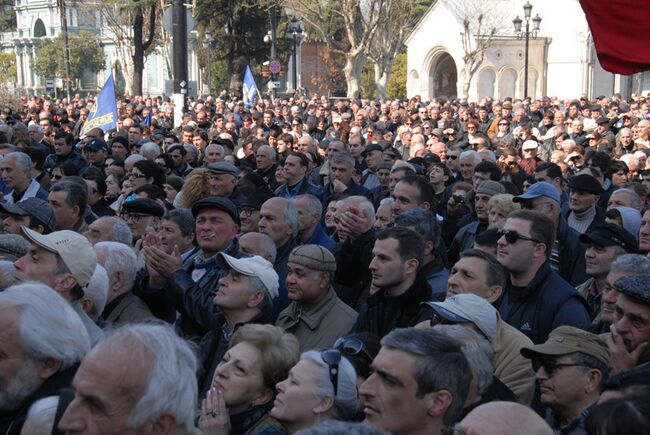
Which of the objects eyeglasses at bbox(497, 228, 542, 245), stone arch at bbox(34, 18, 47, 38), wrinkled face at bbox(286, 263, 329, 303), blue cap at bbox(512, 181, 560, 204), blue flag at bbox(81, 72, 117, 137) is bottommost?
wrinkled face at bbox(286, 263, 329, 303)

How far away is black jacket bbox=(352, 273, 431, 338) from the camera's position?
17.8ft

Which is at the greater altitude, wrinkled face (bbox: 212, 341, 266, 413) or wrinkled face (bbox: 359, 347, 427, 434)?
wrinkled face (bbox: 359, 347, 427, 434)

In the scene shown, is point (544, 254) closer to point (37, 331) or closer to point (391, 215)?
point (391, 215)

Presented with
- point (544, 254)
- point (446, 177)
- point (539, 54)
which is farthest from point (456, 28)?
point (544, 254)

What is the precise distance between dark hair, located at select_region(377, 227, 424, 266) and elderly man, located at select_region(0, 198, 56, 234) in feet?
9.34

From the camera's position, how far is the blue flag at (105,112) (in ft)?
56.4

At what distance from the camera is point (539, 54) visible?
57.8m

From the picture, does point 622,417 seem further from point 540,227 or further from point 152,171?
point 152,171

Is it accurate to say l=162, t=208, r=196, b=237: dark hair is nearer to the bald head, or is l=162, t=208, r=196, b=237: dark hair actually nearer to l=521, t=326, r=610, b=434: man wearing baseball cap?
l=521, t=326, r=610, b=434: man wearing baseball cap

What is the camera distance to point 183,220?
692 cm

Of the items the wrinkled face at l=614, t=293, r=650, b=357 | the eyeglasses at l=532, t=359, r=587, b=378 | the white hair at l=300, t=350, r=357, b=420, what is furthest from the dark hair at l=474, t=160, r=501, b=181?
the white hair at l=300, t=350, r=357, b=420

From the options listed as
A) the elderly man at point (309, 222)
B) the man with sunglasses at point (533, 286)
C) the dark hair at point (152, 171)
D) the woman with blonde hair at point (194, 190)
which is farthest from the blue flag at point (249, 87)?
the man with sunglasses at point (533, 286)

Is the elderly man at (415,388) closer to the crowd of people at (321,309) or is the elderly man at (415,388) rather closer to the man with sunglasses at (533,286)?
the crowd of people at (321,309)

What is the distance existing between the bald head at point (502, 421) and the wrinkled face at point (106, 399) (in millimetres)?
992
